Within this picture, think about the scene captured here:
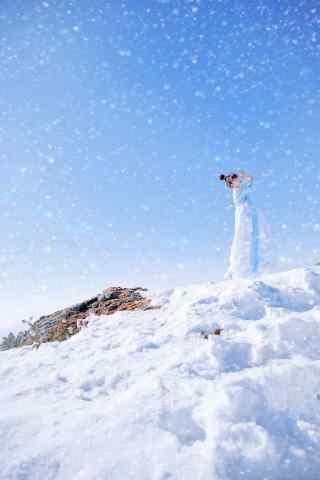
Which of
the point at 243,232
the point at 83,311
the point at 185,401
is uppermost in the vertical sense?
the point at 243,232

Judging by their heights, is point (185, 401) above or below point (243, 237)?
below

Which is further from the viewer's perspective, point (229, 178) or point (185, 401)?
point (229, 178)

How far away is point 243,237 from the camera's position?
28.1 ft

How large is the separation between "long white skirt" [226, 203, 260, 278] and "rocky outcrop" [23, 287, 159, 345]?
2.77m

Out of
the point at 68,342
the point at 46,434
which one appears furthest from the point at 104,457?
the point at 68,342

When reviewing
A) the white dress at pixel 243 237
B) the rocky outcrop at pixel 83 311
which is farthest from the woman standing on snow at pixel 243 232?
the rocky outcrop at pixel 83 311

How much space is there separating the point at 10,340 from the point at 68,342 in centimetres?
470

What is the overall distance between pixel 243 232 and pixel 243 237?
0.15 metres

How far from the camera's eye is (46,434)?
2.45 metres

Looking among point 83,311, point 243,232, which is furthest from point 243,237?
point 83,311

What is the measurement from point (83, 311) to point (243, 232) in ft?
16.7

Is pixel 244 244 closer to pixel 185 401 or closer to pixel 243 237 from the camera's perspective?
pixel 243 237

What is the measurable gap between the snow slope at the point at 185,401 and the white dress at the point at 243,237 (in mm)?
3516

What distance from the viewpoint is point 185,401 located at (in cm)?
269
